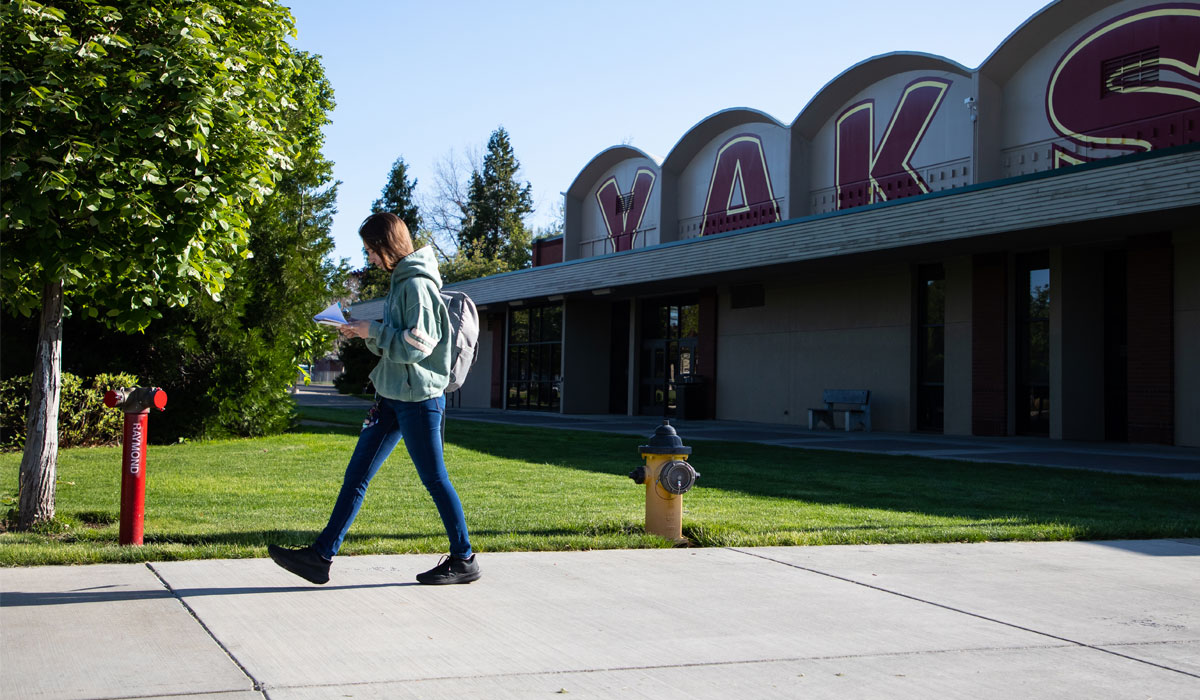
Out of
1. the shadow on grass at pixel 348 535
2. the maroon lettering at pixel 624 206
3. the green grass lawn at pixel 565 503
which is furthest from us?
the maroon lettering at pixel 624 206

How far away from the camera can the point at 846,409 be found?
24.7m

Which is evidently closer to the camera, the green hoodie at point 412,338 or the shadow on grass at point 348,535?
the green hoodie at point 412,338

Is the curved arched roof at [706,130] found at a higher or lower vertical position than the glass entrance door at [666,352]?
higher

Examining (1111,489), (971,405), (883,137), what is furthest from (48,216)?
(883,137)

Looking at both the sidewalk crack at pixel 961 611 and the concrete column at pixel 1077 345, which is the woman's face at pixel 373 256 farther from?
the concrete column at pixel 1077 345

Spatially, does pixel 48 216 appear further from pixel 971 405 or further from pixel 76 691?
pixel 971 405

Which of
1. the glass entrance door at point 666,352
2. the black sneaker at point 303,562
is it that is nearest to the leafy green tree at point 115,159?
the black sneaker at point 303,562

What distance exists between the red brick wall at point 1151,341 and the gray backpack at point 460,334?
1708 cm

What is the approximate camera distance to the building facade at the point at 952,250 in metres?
18.5

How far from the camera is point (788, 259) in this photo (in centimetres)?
2241

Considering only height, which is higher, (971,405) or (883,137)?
(883,137)

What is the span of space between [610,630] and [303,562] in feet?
5.45

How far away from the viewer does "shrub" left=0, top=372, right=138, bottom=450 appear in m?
13.8

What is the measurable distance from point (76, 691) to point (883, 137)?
2428 centimetres
